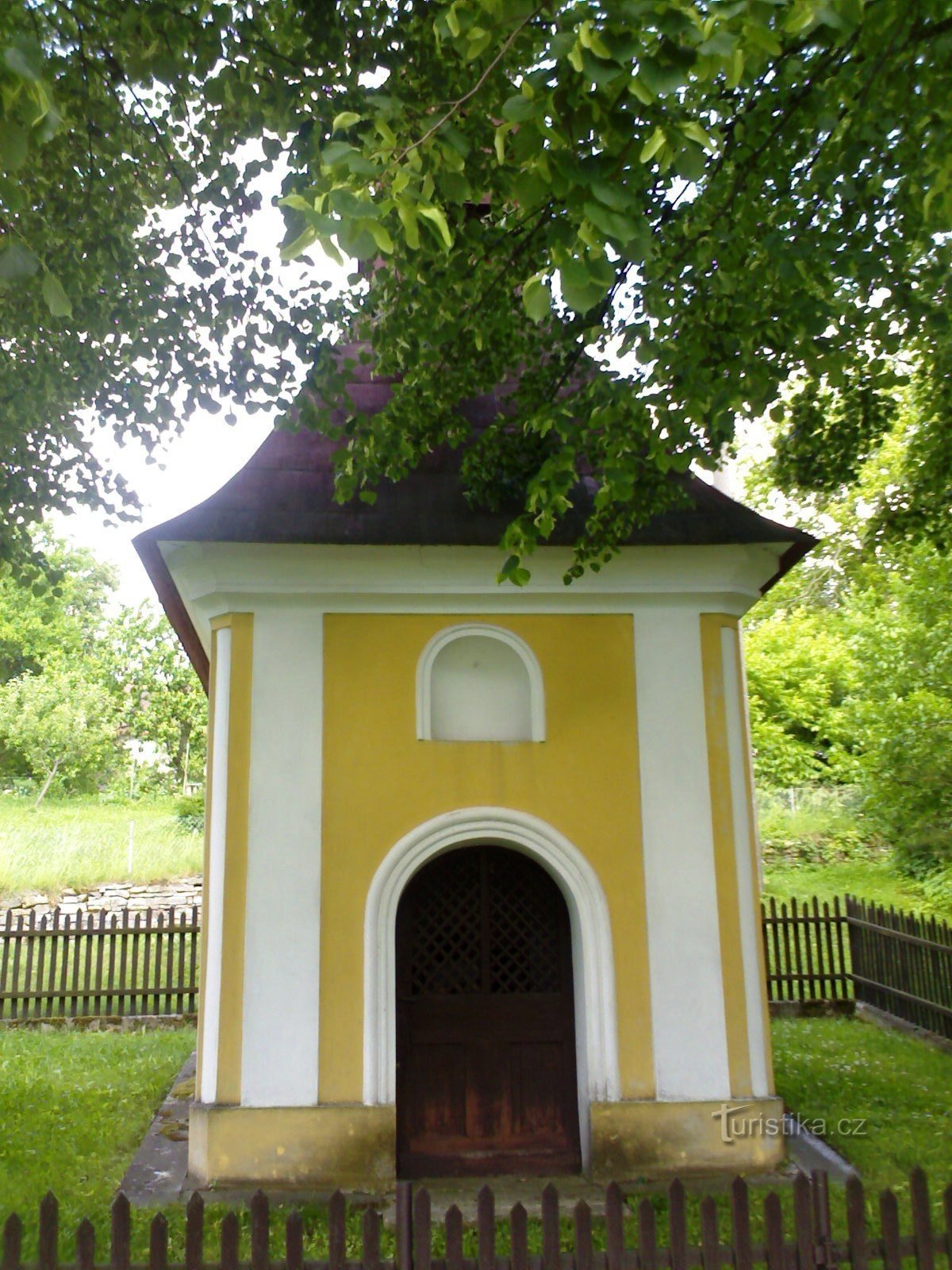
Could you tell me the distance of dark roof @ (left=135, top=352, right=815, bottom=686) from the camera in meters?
6.52

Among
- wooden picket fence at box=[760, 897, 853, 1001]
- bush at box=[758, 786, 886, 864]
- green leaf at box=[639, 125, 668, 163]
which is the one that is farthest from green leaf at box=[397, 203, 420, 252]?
bush at box=[758, 786, 886, 864]

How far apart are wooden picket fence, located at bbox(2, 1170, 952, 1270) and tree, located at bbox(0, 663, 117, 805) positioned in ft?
87.6

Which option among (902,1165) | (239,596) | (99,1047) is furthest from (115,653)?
(902,1165)

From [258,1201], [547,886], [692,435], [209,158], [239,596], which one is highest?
[209,158]

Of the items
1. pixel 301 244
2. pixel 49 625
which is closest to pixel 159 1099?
pixel 301 244

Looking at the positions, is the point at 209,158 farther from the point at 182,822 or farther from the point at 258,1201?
the point at 182,822

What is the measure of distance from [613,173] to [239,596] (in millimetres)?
4351

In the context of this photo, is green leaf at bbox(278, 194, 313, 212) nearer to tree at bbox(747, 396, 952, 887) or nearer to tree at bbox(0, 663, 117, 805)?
tree at bbox(747, 396, 952, 887)

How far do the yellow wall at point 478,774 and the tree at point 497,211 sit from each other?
1116 millimetres

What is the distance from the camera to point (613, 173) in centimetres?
305

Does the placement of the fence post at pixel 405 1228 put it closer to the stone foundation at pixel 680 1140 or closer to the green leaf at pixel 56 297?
the stone foundation at pixel 680 1140

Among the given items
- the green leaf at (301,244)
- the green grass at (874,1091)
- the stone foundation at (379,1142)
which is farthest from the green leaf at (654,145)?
the stone foundation at (379,1142)

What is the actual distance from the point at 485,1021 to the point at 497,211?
17.4 feet

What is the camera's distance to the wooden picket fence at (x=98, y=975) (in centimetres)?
1217
